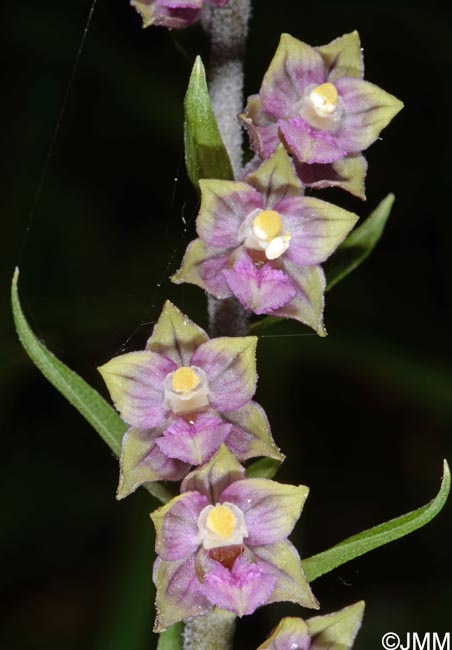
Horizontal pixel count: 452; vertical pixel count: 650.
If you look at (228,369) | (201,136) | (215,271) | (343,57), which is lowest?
(228,369)

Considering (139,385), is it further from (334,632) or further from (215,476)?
(334,632)

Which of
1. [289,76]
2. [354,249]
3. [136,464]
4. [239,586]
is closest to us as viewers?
[239,586]

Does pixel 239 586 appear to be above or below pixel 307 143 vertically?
below

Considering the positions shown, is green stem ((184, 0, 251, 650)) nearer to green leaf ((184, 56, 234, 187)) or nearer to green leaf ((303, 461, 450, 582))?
green leaf ((184, 56, 234, 187))

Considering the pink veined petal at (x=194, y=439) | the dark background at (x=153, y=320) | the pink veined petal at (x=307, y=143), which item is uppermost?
the pink veined petal at (x=307, y=143)

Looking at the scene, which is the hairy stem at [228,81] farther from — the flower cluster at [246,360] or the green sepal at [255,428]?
the green sepal at [255,428]

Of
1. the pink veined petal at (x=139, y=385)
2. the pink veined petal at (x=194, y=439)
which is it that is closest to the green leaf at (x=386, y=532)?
the pink veined petal at (x=194, y=439)

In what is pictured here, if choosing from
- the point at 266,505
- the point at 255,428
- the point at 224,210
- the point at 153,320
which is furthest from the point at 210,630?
the point at 153,320
